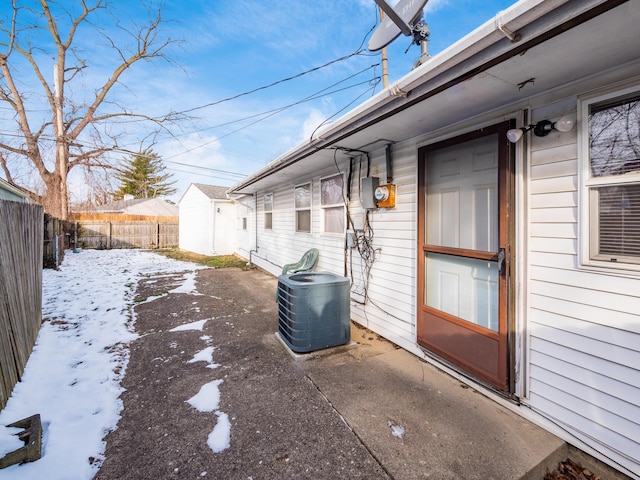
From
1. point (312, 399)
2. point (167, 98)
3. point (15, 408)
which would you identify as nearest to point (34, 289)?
point (15, 408)

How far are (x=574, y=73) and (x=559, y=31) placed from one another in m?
0.65

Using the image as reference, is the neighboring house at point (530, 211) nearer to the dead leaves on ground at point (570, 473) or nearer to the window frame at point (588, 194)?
the window frame at point (588, 194)

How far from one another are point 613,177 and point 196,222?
1490cm

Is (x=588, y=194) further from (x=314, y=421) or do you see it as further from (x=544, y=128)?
(x=314, y=421)

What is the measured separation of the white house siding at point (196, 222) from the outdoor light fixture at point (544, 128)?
12.6 m

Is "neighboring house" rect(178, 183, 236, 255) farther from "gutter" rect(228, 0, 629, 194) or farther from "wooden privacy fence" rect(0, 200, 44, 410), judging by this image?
"gutter" rect(228, 0, 629, 194)

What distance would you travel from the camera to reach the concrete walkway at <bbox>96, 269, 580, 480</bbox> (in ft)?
6.03

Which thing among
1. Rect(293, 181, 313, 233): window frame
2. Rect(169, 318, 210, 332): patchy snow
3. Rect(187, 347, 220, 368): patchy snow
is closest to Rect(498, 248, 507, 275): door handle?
Rect(187, 347, 220, 368): patchy snow

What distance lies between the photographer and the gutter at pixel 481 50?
1.37m

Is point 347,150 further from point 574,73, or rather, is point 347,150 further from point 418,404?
point 418,404

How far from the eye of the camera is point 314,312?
3.36 m

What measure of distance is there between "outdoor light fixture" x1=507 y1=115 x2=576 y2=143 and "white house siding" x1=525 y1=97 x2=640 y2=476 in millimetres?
59

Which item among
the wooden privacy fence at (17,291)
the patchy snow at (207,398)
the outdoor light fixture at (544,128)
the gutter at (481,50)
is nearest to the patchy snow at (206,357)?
the patchy snow at (207,398)

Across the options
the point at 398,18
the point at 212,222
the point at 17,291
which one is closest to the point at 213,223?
the point at 212,222
